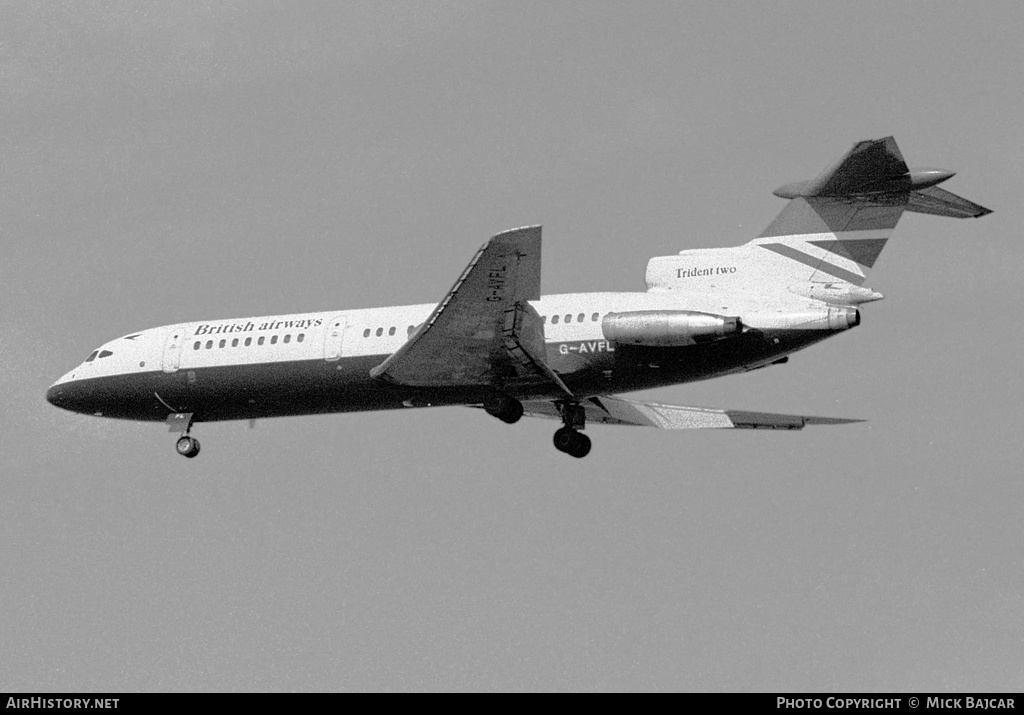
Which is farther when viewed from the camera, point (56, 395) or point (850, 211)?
point (56, 395)

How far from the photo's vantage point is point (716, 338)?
3888cm

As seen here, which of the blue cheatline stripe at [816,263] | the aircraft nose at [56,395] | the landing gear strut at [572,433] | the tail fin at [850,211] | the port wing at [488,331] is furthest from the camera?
the aircraft nose at [56,395]

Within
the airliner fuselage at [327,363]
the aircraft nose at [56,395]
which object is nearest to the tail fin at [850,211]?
the airliner fuselage at [327,363]

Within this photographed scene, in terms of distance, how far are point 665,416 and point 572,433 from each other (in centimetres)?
354

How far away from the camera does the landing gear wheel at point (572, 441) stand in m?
44.0

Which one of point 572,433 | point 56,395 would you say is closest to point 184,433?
point 56,395

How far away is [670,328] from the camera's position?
38969 millimetres

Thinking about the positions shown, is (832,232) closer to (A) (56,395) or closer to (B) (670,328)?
(B) (670,328)

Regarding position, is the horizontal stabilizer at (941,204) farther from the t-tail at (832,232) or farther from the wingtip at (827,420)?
the wingtip at (827,420)

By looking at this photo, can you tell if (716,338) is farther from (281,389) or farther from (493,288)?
(281,389)

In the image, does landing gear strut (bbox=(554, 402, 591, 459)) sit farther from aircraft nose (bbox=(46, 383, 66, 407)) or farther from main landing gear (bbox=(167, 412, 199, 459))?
aircraft nose (bbox=(46, 383, 66, 407))

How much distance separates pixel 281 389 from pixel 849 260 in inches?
508

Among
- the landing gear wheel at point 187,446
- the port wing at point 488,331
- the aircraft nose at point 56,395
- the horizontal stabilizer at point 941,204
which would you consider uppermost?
the horizontal stabilizer at point 941,204
